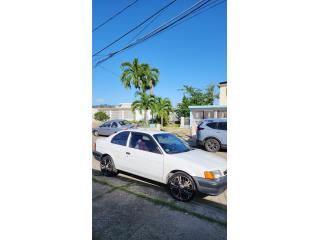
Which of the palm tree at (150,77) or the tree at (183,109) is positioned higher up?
the palm tree at (150,77)

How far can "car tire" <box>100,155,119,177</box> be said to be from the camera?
140 inches

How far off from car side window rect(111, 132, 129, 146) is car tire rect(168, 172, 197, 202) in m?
1.06

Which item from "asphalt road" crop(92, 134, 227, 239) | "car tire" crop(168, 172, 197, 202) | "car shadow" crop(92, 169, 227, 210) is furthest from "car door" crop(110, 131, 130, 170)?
"car tire" crop(168, 172, 197, 202)

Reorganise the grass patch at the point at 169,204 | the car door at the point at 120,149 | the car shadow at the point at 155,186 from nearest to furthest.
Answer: the grass patch at the point at 169,204
the car shadow at the point at 155,186
the car door at the point at 120,149

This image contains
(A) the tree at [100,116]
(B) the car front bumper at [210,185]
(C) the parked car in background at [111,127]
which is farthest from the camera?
(A) the tree at [100,116]

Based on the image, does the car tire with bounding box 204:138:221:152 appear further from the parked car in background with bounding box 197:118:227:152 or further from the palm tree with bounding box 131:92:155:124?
the palm tree with bounding box 131:92:155:124

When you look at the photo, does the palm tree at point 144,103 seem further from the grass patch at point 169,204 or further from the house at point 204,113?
the grass patch at point 169,204

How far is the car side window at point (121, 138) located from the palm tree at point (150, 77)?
13647mm

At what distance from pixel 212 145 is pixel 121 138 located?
145 inches

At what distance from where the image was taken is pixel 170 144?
127 inches

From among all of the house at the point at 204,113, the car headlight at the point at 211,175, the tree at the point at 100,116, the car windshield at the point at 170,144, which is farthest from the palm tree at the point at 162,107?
the car headlight at the point at 211,175

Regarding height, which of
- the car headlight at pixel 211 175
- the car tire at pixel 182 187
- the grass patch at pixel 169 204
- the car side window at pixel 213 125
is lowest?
the grass patch at pixel 169 204

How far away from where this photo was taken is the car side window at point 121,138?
347 centimetres
